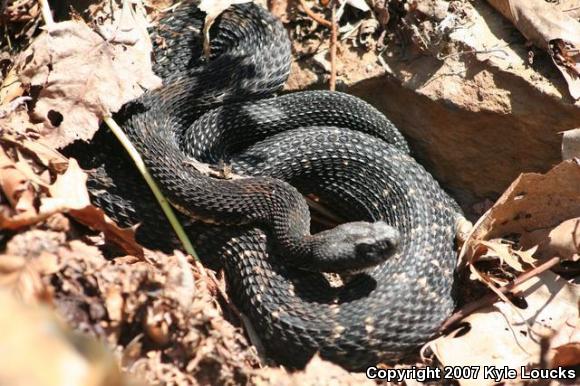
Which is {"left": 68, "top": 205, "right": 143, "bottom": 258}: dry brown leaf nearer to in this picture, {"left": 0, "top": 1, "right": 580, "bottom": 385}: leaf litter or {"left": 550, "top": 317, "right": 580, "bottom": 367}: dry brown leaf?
{"left": 0, "top": 1, "right": 580, "bottom": 385}: leaf litter

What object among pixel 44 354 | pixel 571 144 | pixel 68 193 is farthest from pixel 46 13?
pixel 571 144

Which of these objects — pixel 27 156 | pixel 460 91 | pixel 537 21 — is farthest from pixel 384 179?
pixel 27 156

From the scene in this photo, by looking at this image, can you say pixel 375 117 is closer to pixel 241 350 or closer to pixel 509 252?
pixel 509 252

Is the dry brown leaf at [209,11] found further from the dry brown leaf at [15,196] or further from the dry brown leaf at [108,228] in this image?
the dry brown leaf at [15,196]

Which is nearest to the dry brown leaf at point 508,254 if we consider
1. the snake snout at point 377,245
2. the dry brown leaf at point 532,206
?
the dry brown leaf at point 532,206

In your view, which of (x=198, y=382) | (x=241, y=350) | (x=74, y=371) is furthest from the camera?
(x=241, y=350)

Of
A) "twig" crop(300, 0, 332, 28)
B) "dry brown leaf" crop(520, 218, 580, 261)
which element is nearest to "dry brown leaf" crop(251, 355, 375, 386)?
"dry brown leaf" crop(520, 218, 580, 261)

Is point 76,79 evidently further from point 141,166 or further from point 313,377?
point 313,377

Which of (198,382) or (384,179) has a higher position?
(384,179)
